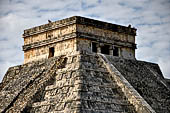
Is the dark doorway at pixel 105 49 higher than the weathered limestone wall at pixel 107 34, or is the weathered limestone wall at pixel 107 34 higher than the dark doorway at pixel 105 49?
the weathered limestone wall at pixel 107 34

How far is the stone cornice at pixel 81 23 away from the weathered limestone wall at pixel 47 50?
0.81 meters

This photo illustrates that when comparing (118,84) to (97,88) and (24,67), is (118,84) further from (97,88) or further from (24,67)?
(24,67)

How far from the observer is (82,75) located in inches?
606

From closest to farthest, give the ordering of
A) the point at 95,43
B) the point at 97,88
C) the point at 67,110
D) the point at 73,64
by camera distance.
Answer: the point at 67,110
the point at 97,88
the point at 73,64
the point at 95,43

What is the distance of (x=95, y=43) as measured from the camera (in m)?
19.6

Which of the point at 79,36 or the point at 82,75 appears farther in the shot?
the point at 79,36

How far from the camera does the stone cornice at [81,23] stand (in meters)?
19.3

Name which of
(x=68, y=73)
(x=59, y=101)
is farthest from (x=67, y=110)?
(x=68, y=73)

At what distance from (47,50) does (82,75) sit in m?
4.97

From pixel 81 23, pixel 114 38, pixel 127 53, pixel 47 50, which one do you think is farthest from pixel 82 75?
pixel 127 53

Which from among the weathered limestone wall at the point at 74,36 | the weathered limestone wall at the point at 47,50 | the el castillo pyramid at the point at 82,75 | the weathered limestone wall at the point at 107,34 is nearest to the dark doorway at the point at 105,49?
the el castillo pyramid at the point at 82,75

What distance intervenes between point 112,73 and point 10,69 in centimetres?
601

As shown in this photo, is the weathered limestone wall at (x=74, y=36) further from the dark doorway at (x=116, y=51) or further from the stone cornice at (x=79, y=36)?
the dark doorway at (x=116, y=51)

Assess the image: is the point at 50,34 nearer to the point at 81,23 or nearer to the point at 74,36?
the point at 74,36
